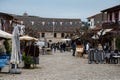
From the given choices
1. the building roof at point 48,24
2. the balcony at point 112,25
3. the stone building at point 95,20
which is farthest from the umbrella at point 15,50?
the building roof at point 48,24

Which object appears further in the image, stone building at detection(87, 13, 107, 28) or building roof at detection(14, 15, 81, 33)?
building roof at detection(14, 15, 81, 33)

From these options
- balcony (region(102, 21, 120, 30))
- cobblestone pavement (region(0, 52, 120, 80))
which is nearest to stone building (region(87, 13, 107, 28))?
balcony (region(102, 21, 120, 30))

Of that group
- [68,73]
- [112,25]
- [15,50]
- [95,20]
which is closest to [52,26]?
[95,20]

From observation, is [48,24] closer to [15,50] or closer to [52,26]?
[52,26]

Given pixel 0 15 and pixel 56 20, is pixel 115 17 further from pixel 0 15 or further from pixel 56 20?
pixel 56 20

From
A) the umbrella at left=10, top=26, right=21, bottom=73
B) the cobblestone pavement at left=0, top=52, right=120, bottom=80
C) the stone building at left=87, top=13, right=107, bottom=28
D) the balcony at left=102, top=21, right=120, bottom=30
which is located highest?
the stone building at left=87, top=13, right=107, bottom=28

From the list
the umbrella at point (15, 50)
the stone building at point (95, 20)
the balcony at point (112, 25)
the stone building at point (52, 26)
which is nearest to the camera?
the umbrella at point (15, 50)

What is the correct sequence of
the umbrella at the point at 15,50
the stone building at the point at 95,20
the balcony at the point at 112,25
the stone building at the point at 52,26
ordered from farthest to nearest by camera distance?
1. the stone building at the point at 52,26
2. the stone building at the point at 95,20
3. the balcony at the point at 112,25
4. the umbrella at the point at 15,50

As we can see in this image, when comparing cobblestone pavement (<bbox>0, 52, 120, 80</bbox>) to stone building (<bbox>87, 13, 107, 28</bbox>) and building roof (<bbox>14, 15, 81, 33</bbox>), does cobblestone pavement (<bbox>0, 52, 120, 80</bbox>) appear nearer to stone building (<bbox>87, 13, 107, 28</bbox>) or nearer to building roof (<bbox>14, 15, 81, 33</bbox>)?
stone building (<bbox>87, 13, 107, 28</bbox>)

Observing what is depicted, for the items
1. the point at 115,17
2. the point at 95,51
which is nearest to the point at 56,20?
the point at 115,17

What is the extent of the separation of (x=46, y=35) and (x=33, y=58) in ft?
304

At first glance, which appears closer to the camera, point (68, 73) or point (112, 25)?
point (68, 73)

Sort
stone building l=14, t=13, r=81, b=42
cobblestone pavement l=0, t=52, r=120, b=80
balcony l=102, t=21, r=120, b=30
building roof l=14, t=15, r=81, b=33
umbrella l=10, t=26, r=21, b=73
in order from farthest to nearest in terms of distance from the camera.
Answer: stone building l=14, t=13, r=81, b=42 → building roof l=14, t=15, r=81, b=33 → balcony l=102, t=21, r=120, b=30 → umbrella l=10, t=26, r=21, b=73 → cobblestone pavement l=0, t=52, r=120, b=80

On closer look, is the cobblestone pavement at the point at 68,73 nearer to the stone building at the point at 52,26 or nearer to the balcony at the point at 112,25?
the balcony at the point at 112,25
